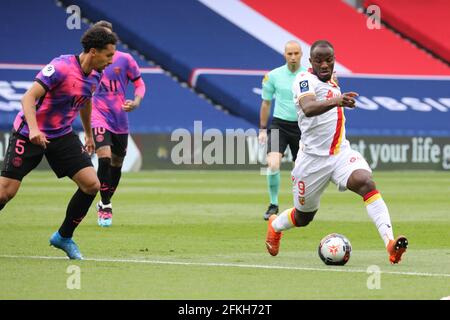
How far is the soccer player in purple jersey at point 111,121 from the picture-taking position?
13969mm

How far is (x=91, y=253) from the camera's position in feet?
34.6

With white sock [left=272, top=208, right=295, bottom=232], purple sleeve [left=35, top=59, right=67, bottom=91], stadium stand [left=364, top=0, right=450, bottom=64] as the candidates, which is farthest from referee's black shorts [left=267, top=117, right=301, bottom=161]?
stadium stand [left=364, top=0, right=450, bottom=64]

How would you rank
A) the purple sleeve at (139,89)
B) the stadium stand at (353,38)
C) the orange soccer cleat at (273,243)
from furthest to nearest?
the stadium stand at (353,38) < the purple sleeve at (139,89) < the orange soccer cleat at (273,243)

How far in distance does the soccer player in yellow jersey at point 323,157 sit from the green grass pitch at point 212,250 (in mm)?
438

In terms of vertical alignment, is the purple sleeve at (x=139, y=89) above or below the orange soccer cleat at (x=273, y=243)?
above

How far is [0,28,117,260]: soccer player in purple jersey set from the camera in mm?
9500

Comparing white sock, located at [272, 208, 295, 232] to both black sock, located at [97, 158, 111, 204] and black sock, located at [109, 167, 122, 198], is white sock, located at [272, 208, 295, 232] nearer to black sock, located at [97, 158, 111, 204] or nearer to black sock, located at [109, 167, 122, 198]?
black sock, located at [97, 158, 111, 204]

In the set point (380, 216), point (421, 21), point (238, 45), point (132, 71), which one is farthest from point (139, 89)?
point (421, 21)

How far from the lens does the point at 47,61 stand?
31781 mm

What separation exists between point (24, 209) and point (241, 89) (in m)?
16.2

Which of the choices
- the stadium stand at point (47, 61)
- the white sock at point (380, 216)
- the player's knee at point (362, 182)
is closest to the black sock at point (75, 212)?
the player's knee at point (362, 182)

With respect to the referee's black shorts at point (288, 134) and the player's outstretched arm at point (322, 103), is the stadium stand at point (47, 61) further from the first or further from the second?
the player's outstretched arm at point (322, 103)

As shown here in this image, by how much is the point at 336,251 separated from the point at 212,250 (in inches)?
71.4
